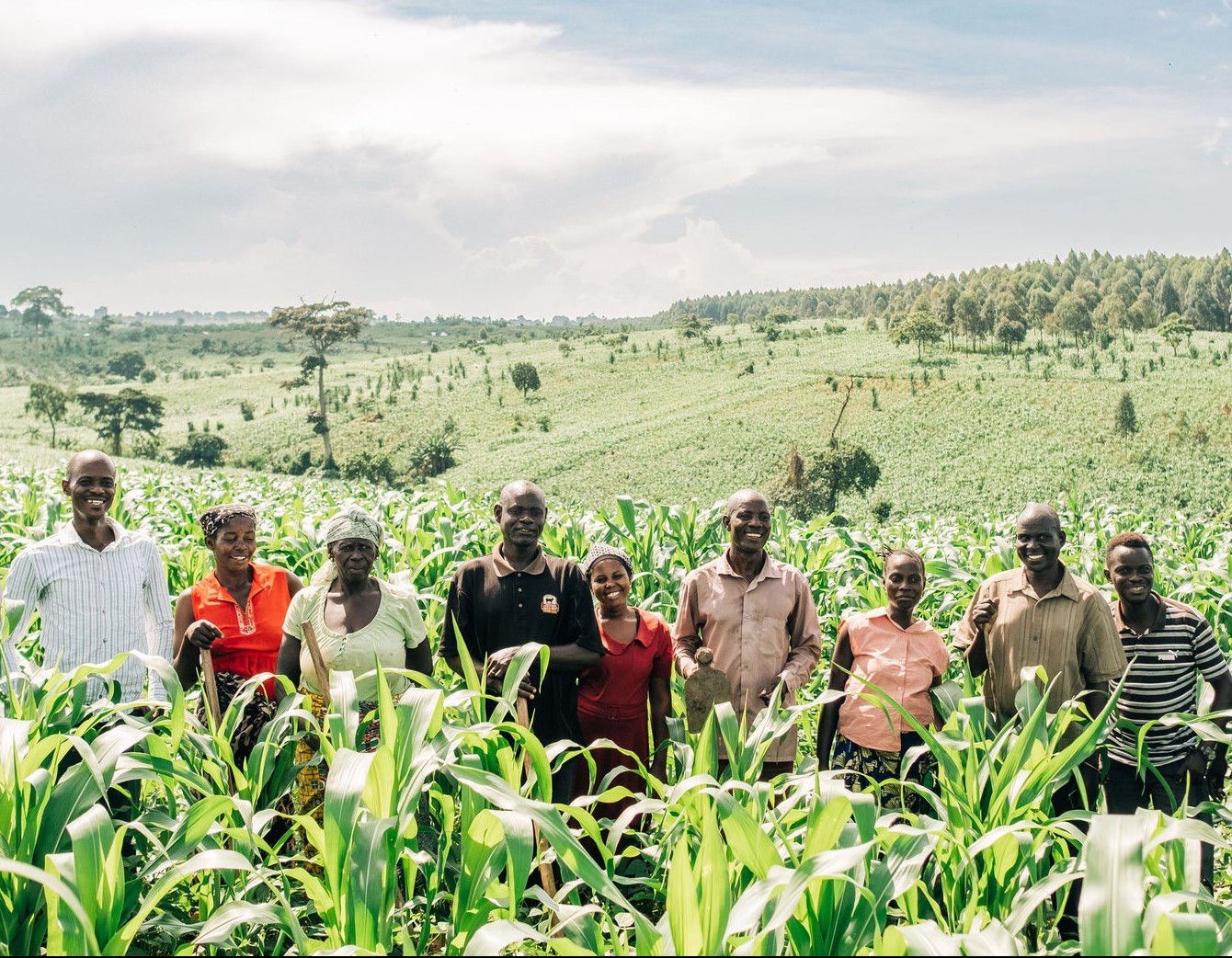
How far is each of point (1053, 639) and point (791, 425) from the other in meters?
44.6

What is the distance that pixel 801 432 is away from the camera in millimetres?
46531

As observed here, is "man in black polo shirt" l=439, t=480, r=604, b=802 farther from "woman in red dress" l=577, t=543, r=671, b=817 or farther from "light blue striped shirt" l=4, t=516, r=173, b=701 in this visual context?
"light blue striped shirt" l=4, t=516, r=173, b=701

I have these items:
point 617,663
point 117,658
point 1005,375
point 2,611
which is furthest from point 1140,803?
point 1005,375

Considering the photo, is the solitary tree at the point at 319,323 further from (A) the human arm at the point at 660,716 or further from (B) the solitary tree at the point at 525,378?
(A) the human arm at the point at 660,716

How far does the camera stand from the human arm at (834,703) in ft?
11.3

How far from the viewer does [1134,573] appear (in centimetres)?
328

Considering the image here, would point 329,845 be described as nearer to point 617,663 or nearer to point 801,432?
point 617,663

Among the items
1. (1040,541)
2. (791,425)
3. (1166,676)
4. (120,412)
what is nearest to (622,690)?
(1040,541)

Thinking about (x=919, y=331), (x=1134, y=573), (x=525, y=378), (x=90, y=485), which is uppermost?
(x=919, y=331)

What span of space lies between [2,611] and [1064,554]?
6696 millimetres

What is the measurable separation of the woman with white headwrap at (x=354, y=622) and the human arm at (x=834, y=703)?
1.29 m

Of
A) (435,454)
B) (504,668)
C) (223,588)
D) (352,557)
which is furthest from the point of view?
(435,454)

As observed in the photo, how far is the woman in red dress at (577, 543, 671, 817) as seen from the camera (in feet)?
11.3

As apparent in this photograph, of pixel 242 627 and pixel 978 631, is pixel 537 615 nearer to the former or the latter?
pixel 242 627
